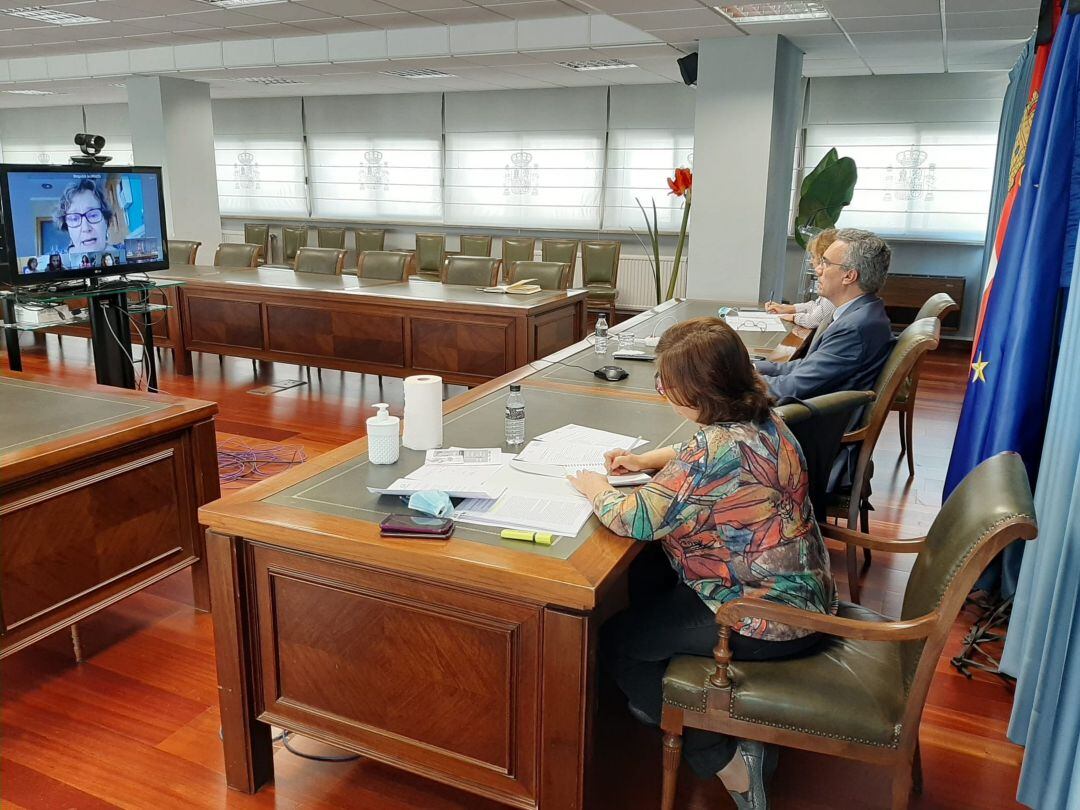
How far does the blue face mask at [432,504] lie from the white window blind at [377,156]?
889 cm

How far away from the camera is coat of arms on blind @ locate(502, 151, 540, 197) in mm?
A: 9617

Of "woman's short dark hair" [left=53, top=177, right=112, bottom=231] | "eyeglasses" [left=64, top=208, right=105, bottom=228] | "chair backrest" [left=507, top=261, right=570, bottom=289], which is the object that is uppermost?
"woman's short dark hair" [left=53, top=177, right=112, bottom=231]

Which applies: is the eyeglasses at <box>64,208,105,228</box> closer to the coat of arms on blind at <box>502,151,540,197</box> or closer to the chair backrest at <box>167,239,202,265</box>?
the chair backrest at <box>167,239,202,265</box>

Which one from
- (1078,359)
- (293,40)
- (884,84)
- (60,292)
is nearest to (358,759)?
(1078,359)

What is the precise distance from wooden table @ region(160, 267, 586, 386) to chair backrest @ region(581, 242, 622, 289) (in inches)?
127

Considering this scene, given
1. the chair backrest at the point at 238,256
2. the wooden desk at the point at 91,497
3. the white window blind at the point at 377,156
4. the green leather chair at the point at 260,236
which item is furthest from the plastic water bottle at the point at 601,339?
the green leather chair at the point at 260,236

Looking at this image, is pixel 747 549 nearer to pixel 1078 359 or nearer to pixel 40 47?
pixel 1078 359

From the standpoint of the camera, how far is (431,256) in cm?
927

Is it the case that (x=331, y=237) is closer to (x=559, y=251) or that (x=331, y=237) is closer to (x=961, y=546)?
(x=559, y=251)

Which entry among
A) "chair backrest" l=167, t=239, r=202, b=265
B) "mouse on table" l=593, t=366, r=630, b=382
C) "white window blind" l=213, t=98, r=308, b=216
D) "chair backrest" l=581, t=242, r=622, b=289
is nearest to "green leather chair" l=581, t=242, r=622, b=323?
"chair backrest" l=581, t=242, r=622, b=289

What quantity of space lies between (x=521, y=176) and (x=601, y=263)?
1668 millimetres

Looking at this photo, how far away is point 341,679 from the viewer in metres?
1.75

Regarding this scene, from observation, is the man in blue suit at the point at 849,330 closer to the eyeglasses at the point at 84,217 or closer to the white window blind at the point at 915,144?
the eyeglasses at the point at 84,217

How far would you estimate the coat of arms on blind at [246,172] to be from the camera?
36.4ft
